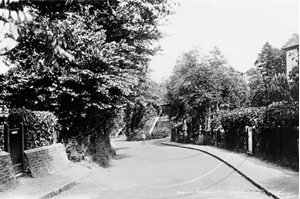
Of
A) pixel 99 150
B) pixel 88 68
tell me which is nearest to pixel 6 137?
pixel 88 68

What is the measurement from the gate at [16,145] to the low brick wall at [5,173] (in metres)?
1.15

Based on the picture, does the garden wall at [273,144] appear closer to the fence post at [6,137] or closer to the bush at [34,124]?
the fence post at [6,137]

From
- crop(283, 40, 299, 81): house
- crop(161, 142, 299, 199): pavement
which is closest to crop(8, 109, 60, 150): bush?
crop(161, 142, 299, 199): pavement

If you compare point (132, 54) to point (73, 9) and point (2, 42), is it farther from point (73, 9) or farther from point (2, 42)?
point (2, 42)

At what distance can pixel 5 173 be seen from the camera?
8.11 meters

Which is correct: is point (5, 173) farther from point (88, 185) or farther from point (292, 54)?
point (292, 54)

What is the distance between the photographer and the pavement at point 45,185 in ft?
24.3

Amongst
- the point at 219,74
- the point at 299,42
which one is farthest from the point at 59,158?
the point at 219,74

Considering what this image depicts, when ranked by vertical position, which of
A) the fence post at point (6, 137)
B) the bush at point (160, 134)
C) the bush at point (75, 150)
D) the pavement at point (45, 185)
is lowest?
the bush at point (160, 134)

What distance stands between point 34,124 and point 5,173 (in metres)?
2.98

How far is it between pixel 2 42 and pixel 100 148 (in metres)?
9.46

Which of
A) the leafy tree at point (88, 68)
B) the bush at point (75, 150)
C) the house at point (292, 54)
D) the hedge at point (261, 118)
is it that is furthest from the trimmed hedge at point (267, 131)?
the bush at point (75, 150)

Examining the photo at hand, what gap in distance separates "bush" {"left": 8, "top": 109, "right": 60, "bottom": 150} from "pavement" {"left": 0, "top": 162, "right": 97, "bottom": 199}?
119cm

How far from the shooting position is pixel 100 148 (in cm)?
1429
